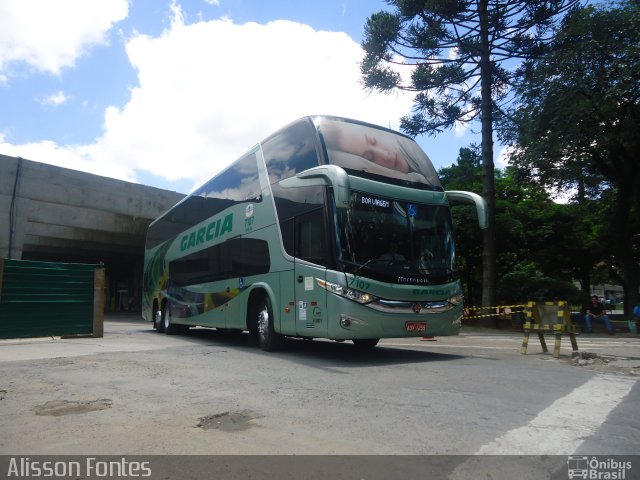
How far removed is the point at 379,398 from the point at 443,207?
4629 mm

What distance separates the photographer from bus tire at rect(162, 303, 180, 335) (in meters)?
15.6

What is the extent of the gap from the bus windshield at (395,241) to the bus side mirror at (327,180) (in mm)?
523

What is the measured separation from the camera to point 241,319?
10.6m

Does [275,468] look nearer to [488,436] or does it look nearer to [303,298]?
A: [488,436]

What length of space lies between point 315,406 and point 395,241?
3.83 meters

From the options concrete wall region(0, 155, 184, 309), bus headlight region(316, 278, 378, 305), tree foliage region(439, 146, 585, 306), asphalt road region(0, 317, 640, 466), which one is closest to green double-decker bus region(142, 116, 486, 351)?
bus headlight region(316, 278, 378, 305)

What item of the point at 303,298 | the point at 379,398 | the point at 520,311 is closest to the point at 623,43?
the point at 520,311

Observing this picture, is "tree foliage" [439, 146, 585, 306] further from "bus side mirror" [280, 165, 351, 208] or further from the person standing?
"bus side mirror" [280, 165, 351, 208]

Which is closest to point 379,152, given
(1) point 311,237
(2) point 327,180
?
(2) point 327,180

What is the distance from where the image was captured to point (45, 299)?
12.3 metres

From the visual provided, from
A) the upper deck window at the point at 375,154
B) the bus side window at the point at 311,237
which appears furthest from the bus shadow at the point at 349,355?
the upper deck window at the point at 375,154

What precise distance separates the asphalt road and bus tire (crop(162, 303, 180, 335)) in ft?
22.5

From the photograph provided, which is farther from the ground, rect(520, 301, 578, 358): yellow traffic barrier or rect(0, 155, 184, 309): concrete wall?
rect(0, 155, 184, 309): concrete wall

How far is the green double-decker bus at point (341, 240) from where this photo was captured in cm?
790
